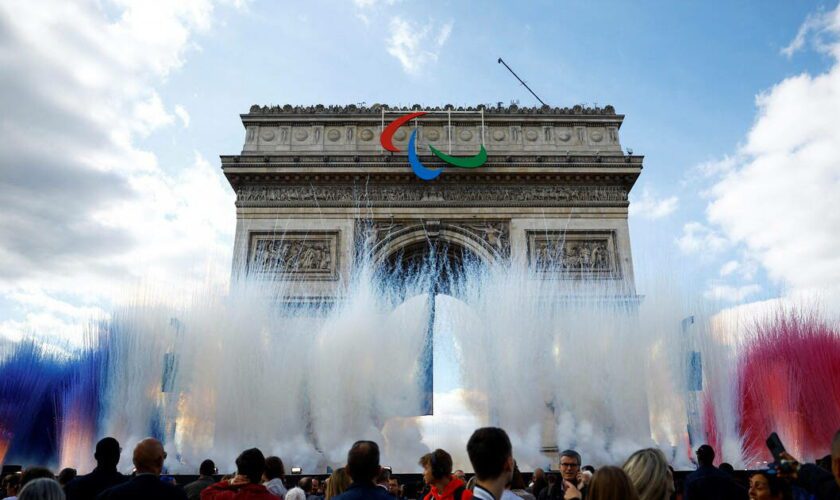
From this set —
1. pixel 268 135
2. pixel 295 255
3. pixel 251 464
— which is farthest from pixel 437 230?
pixel 251 464

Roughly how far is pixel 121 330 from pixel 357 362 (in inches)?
302

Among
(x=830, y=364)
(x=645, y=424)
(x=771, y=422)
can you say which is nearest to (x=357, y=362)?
(x=645, y=424)

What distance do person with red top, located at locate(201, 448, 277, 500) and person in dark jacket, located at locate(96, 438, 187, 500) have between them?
0.43m

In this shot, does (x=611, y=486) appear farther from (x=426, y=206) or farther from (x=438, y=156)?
(x=438, y=156)

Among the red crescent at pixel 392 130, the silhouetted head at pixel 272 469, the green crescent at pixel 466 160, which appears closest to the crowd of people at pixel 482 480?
the silhouetted head at pixel 272 469

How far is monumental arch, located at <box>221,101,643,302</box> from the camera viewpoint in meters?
22.3

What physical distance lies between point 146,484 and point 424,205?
64.8 ft

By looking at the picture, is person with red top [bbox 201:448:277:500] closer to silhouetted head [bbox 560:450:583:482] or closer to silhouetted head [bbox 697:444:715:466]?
silhouetted head [bbox 560:450:583:482]

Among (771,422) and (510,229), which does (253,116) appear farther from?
(771,422)

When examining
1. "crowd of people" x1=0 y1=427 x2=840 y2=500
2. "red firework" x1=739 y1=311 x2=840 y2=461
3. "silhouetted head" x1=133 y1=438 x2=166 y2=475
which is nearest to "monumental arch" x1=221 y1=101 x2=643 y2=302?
"red firework" x1=739 y1=311 x2=840 y2=461

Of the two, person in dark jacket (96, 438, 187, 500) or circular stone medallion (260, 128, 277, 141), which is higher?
circular stone medallion (260, 128, 277, 141)

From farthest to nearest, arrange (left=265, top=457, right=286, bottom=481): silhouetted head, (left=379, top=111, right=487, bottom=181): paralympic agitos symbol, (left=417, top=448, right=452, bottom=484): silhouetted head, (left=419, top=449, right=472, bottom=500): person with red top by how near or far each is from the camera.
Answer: (left=379, top=111, right=487, bottom=181): paralympic agitos symbol
(left=265, top=457, right=286, bottom=481): silhouetted head
(left=417, top=448, right=452, bottom=484): silhouetted head
(left=419, top=449, right=472, bottom=500): person with red top

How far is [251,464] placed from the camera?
4.02 metres

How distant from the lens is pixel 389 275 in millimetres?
23312
